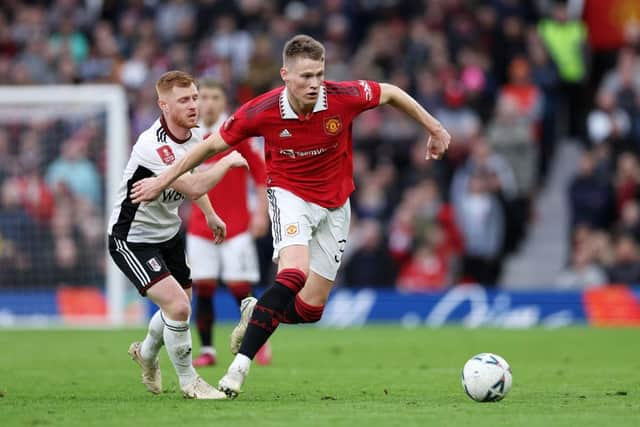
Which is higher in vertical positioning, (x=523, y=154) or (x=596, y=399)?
(x=523, y=154)

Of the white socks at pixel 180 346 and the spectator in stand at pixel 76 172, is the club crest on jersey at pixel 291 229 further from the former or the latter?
the spectator in stand at pixel 76 172

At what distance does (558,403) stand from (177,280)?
323 centimetres

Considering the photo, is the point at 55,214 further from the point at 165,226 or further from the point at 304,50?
the point at 304,50

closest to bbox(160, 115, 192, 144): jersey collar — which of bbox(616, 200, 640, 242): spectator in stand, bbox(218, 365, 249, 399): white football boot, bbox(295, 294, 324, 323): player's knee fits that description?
bbox(295, 294, 324, 323): player's knee

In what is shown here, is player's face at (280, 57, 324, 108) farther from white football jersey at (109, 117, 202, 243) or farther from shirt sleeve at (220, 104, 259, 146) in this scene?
white football jersey at (109, 117, 202, 243)

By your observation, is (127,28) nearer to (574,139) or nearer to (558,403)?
(574,139)

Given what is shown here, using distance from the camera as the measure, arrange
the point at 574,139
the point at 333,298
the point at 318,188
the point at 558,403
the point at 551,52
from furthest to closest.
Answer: the point at 574,139, the point at 551,52, the point at 333,298, the point at 318,188, the point at 558,403

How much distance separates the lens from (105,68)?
2306 centimetres

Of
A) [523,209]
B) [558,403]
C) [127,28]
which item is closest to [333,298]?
[523,209]

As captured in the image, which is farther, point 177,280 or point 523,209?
point 523,209

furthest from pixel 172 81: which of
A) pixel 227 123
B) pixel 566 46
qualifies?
pixel 566 46

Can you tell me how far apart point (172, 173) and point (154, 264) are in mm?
886

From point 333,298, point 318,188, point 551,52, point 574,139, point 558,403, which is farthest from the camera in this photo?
point 574,139

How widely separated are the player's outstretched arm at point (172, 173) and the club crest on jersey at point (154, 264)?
653mm
